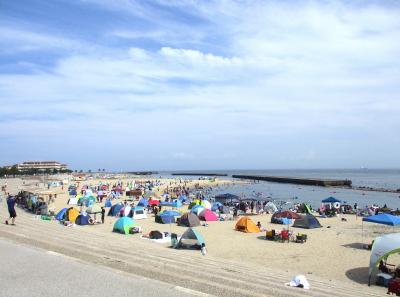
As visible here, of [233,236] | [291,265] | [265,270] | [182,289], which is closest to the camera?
[182,289]

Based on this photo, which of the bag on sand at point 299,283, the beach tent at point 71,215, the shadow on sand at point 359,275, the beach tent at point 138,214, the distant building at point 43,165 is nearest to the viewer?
the bag on sand at point 299,283

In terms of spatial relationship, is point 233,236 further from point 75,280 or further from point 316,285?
point 75,280

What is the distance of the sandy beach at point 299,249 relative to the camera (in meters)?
13.5

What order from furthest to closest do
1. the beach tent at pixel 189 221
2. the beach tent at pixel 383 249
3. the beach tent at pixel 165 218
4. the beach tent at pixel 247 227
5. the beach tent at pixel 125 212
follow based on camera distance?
1. the beach tent at pixel 125 212
2. the beach tent at pixel 165 218
3. the beach tent at pixel 189 221
4. the beach tent at pixel 247 227
5. the beach tent at pixel 383 249

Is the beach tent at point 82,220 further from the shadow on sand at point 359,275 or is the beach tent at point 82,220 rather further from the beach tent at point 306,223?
the shadow on sand at point 359,275

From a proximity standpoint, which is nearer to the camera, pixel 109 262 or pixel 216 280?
pixel 216 280

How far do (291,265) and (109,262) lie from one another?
690 centimetres

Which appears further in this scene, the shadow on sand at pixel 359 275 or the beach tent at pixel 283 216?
the beach tent at pixel 283 216

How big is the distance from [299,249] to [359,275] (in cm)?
427

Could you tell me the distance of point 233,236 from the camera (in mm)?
20516

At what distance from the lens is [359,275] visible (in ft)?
43.7

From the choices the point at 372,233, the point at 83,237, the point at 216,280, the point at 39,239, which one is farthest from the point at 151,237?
the point at 372,233

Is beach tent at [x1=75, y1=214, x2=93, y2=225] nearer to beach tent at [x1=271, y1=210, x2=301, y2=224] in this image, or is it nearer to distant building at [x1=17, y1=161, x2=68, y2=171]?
beach tent at [x1=271, y1=210, x2=301, y2=224]

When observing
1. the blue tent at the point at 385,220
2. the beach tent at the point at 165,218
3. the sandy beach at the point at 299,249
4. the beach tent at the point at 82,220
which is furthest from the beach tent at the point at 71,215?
the blue tent at the point at 385,220
